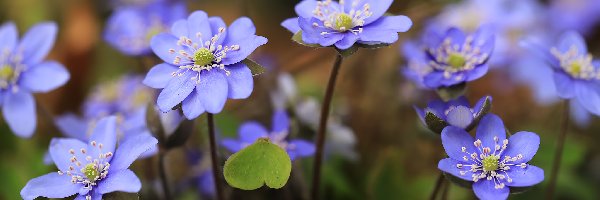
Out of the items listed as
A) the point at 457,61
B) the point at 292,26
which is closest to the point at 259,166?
the point at 292,26

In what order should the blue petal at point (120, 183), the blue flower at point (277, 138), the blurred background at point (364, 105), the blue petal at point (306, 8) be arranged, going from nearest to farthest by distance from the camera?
the blue petal at point (120, 183) → the blue petal at point (306, 8) → the blue flower at point (277, 138) → the blurred background at point (364, 105)

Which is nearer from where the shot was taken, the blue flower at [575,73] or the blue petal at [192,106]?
the blue petal at [192,106]

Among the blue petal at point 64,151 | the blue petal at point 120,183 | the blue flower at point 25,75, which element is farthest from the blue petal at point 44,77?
the blue petal at point 120,183

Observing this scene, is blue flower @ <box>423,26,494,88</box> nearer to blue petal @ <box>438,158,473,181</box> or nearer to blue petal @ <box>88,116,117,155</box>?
blue petal @ <box>438,158,473,181</box>

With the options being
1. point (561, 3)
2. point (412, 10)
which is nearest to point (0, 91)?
point (412, 10)

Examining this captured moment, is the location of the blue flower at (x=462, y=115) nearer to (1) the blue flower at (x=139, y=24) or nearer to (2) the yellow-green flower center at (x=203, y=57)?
(2) the yellow-green flower center at (x=203, y=57)

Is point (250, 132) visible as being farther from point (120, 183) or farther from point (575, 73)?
point (575, 73)
